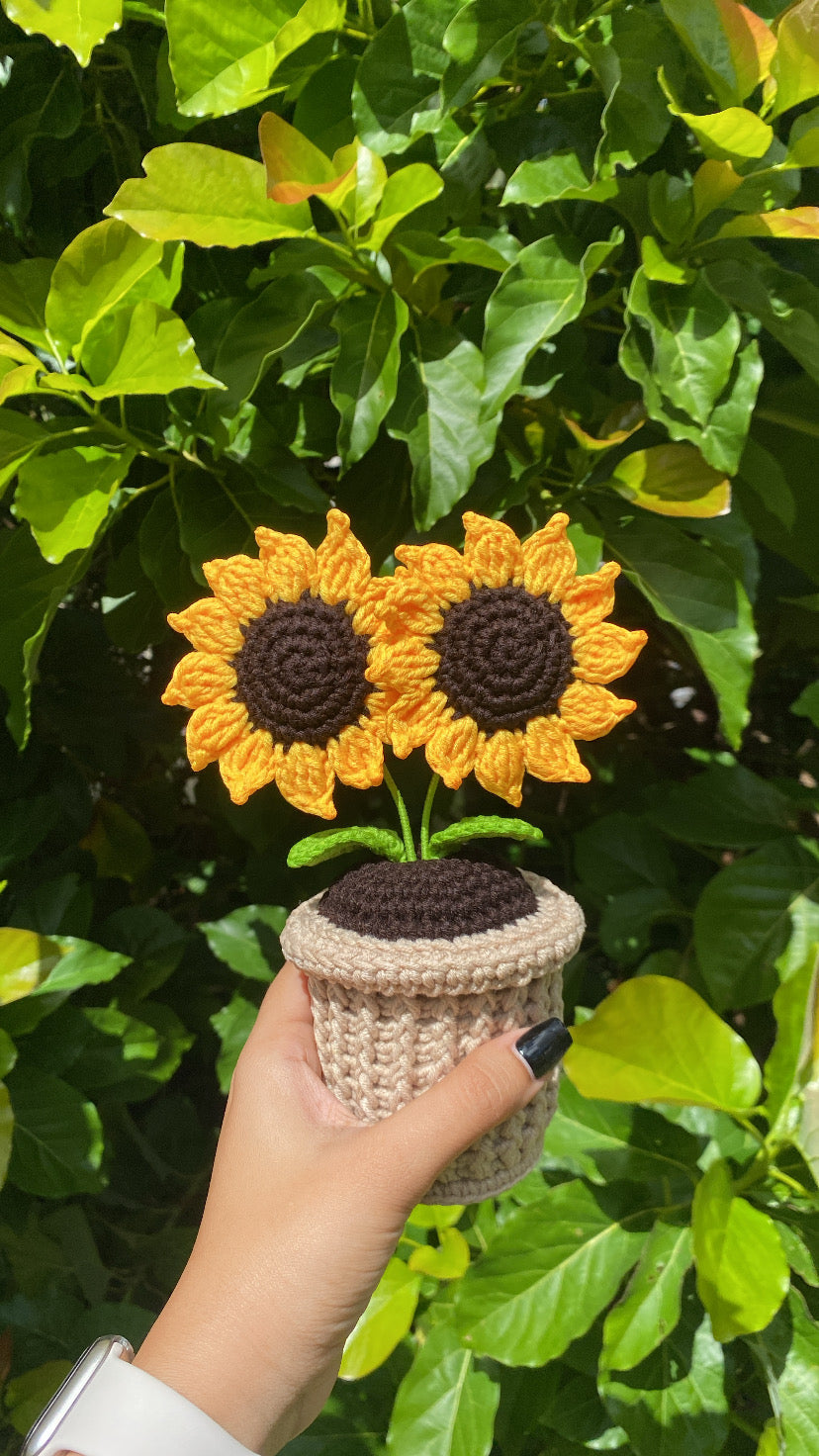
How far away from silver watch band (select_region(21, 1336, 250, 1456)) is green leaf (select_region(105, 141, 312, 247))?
77cm

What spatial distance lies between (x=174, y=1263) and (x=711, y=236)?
1.29m

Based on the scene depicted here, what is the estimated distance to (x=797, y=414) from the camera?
0.84 m

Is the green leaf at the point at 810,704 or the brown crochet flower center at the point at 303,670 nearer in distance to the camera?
the brown crochet flower center at the point at 303,670

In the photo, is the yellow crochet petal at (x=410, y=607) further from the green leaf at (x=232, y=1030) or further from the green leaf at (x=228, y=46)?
the green leaf at (x=232, y=1030)

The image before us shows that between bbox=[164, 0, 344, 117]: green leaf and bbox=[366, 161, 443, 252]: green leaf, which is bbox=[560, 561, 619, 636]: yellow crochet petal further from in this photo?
bbox=[164, 0, 344, 117]: green leaf

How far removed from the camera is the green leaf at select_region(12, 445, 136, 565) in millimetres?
696

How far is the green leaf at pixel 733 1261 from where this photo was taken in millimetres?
698

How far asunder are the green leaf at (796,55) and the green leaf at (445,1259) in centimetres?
102

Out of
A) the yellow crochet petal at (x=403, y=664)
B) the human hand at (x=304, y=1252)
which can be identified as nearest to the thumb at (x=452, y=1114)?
the human hand at (x=304, y=1252)

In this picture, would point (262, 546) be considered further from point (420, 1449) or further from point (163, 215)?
point (420, 1449)

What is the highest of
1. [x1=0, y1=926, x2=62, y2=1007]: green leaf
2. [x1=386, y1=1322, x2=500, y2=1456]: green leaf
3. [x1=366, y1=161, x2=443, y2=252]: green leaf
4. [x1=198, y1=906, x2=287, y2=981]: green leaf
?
[x1=366, y1=161, x2=443, y2=252]: green leaf

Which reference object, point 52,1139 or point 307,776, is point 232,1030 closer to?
point 52,1139

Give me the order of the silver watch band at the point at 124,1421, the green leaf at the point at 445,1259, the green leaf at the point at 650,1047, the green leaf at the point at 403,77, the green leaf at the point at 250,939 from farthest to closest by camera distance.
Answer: the green leaf at the point at 250,939 < the green leaf at the point at 445,1259 < the green leaf at the point at 650,1047 < the green leaf at the point at 403,77 < the silver watch band at the point at 124,1421

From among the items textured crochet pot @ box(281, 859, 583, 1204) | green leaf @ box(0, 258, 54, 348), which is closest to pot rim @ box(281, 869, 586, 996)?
textured crochet pot @ box(281, 859, 583, 1204)
